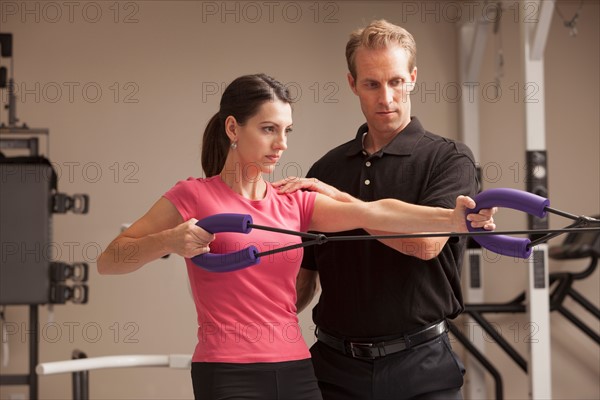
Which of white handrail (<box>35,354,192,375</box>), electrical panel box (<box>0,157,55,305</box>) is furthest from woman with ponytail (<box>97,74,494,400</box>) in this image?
electrical panel box (<box>0,157,55,305</box>)

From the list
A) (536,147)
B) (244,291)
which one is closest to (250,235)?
(244,291)

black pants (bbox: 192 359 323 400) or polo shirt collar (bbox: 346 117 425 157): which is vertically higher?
polo shirt collar (bbox: 346 117 425 157)

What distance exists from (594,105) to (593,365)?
1652mm

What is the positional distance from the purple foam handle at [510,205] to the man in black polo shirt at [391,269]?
24 cm

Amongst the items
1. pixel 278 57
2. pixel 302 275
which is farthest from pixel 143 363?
pixel 278 57

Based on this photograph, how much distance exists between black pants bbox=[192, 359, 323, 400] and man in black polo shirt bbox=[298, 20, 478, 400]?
0.37 metres

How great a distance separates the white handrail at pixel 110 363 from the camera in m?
3.54

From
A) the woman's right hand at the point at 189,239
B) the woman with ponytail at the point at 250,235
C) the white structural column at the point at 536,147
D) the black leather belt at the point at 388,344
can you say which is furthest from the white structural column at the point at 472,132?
the woman's right hand at the point at 189,239

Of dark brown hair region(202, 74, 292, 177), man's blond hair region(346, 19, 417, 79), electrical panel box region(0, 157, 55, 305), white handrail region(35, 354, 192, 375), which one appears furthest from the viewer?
electrical panel box region(0, 157, 55, 305)

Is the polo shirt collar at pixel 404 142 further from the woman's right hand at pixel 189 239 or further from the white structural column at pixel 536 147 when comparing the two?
the white structural column at pixel 536 147

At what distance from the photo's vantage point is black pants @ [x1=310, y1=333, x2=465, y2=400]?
2.03 metres

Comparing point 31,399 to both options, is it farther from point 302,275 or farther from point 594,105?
point 594,105

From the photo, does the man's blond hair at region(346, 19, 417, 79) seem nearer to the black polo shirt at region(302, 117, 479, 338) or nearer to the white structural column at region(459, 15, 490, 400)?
the black polo shirt at region(302, 117, 479, 338)

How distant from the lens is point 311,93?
17.6ft
